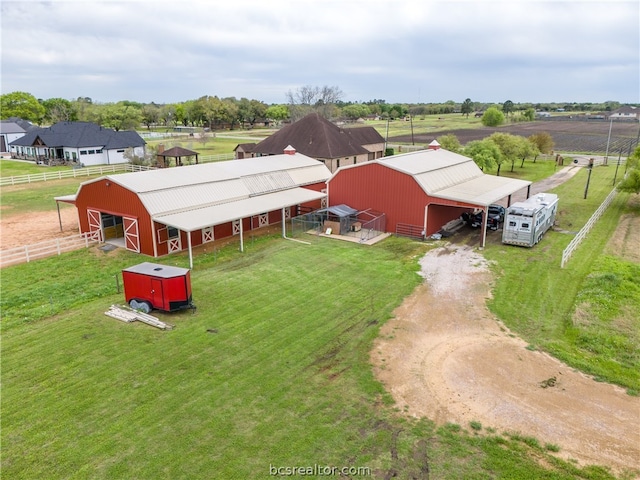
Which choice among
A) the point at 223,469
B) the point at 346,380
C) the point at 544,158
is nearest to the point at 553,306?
the point at 346,380

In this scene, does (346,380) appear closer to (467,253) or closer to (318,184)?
(467,253)

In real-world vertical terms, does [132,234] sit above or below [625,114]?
below

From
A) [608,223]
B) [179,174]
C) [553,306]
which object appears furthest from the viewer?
[608,223]

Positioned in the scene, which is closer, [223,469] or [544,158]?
[223,469]

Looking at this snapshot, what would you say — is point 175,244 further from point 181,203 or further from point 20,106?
point 20,106


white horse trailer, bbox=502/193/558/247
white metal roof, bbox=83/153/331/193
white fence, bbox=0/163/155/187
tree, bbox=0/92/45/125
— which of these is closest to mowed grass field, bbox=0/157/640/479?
white horse trailer, bbox=502/193/558/247

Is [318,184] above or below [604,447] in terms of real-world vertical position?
above

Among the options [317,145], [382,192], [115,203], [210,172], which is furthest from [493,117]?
[115,203]
